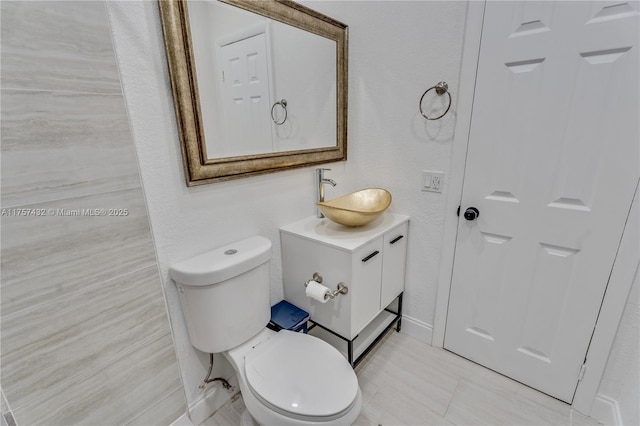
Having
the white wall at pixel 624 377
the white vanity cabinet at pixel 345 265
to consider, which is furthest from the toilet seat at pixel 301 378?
the white wall at pixel 624 377

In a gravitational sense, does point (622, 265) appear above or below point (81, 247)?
below

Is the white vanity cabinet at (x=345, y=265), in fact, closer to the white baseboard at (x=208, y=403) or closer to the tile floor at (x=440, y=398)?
the tile floor at (x=440, y=398)

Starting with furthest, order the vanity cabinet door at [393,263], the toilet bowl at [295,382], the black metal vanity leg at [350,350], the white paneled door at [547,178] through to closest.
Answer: the vanity cabinet door at [393,263], the black metal vanity leg at [350,350], the white paneled door at [547,178], the toilet bowl at [295,382]

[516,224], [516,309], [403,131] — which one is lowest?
[516,309]

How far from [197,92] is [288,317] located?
109 centimetres

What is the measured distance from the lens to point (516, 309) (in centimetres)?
142

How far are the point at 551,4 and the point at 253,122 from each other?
4.09 ft

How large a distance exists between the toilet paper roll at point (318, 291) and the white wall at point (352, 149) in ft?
1.01

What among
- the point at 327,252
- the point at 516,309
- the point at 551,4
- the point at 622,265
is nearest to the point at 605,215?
the point at 622,265

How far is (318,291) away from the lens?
1.29 meters

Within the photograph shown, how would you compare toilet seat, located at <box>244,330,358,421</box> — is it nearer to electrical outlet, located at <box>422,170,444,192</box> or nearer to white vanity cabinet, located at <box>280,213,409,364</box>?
white vanity cabinet, located at <box>280,213,409,364</box>

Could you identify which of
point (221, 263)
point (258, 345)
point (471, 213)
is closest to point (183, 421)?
point (258, 345)

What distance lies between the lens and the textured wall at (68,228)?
0.77m

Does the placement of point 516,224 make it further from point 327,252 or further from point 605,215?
point 327,252
